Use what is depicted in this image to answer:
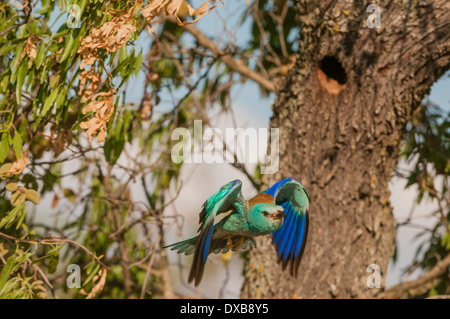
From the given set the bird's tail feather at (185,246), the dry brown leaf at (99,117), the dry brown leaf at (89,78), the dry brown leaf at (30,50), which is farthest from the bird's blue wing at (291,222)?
the dry brown leaf at (30,50)

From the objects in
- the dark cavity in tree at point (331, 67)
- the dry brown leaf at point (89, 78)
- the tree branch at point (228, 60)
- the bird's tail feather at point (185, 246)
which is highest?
the tree branch at point (228, 60)

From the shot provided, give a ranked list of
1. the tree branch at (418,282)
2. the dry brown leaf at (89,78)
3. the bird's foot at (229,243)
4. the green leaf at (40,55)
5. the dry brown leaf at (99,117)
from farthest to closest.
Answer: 1. the tree branch at (418,282)
2. the green leaf at (40,55)
3. the dry brown leaf at (89,78)
4. the dry brown leaf at (99,117)
5. the bird's foot at (229,243)

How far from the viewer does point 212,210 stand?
0.63 meters

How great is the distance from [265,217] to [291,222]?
Result: 116mm

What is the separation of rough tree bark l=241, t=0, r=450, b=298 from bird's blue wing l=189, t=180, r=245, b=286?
114cm

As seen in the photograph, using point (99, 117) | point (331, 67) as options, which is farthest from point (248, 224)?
point (331, 67)

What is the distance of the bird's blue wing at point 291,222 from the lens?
703 mm

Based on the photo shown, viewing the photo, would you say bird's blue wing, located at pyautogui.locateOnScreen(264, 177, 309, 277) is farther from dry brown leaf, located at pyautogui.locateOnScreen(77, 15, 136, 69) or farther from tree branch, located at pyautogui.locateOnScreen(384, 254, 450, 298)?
tree branch, located at pyautogui.locateOnScreen(384, 254, 450, 298)

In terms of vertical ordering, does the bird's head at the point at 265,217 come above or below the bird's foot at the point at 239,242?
above

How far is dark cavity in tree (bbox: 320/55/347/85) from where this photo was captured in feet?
6.84

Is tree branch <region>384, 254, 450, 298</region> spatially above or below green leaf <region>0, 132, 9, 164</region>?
below

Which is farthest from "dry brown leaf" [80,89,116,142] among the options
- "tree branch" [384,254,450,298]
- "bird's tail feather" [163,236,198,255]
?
"tree branch" [384,254,450,298]

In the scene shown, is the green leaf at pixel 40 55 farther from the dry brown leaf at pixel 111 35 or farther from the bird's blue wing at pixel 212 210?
the bird's blue wing at pixel 212 210

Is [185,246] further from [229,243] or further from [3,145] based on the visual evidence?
[3,145]
